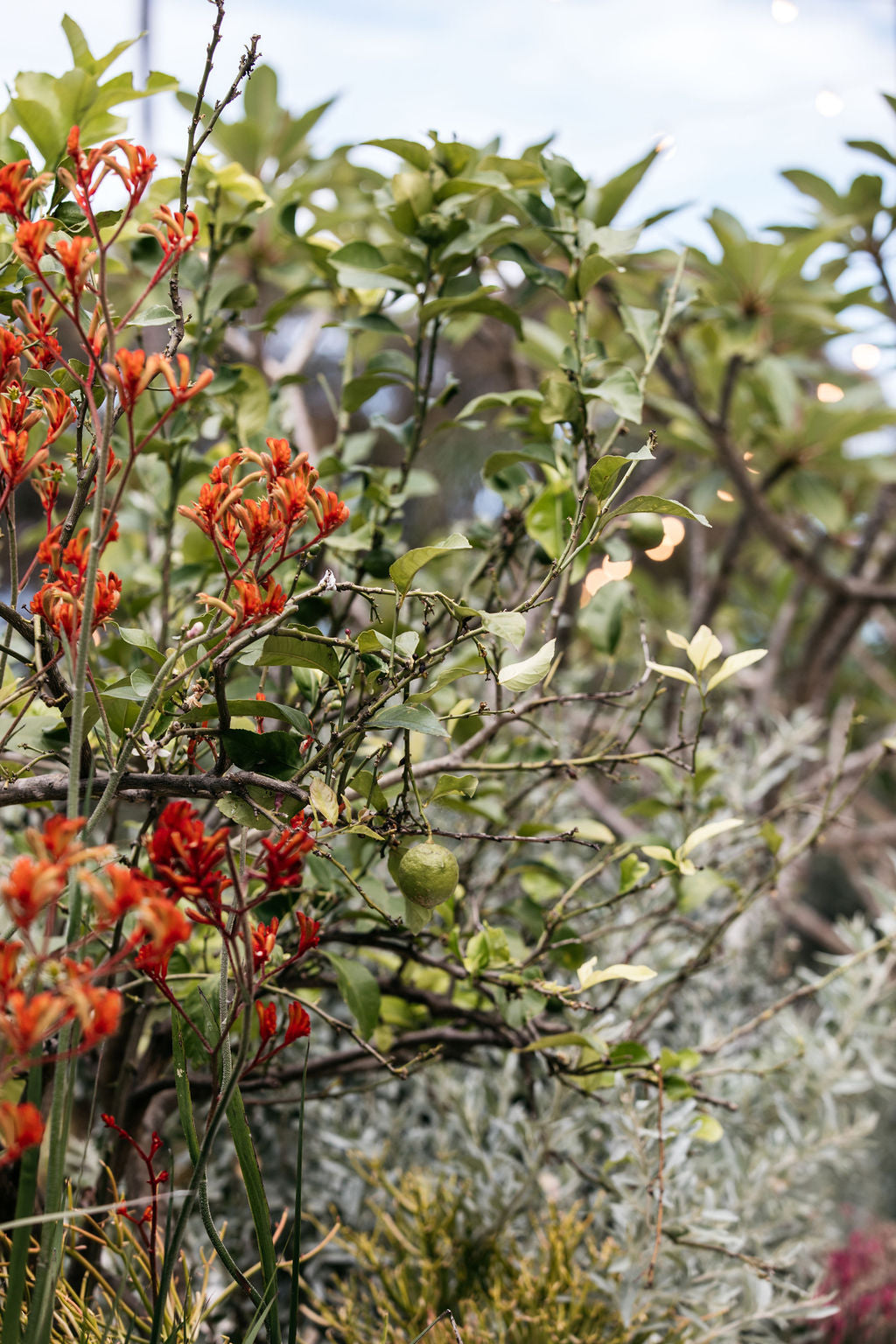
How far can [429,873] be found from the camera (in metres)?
0.42

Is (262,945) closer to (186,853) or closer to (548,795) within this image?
(186,853)

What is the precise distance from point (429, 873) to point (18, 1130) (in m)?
0.20

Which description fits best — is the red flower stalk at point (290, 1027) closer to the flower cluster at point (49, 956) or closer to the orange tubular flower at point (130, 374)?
the flower cluster at point (49, 956)

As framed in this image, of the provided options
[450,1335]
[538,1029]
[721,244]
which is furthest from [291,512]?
[721,244]

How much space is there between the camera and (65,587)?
39 cm

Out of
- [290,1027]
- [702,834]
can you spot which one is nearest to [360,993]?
[290,1027]

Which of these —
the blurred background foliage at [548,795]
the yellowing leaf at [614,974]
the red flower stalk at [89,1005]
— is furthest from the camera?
the blurred background foliage at [548,795]

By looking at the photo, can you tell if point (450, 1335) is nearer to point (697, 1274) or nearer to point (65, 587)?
point (697, 1274)

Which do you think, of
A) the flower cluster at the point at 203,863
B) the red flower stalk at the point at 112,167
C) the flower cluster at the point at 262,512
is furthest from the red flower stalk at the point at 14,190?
the flower cluster at the point at 203,863

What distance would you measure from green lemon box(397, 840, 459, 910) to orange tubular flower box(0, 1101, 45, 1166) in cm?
19

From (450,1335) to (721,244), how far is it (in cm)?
112

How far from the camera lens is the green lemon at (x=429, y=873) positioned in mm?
417

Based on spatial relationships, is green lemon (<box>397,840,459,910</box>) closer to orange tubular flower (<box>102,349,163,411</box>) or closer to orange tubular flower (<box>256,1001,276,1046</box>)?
orange tubular flower (<box>256,1001,276,1046</box>)

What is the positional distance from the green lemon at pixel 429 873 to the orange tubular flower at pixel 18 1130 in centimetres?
19
